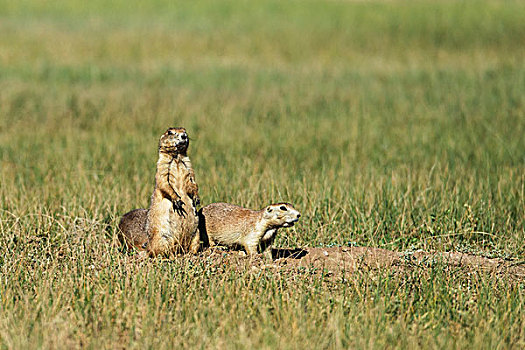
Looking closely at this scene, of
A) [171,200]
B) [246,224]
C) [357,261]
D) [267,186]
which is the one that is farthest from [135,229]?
[267,186]

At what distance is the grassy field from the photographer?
5141mm

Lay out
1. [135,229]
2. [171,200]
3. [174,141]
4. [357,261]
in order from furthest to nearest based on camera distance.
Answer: [135,229], [357,261], [171,200], [174,141]

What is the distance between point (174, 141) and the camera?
6004 mm

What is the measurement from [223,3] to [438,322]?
142 feet

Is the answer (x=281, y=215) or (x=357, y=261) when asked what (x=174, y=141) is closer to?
(x=281, y=215)

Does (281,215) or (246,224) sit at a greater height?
(281,215)

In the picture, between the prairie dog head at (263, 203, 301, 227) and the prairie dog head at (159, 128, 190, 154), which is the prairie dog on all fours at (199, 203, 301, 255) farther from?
the prairie dog head at (159, 128, 190, 154)

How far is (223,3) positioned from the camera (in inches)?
1823

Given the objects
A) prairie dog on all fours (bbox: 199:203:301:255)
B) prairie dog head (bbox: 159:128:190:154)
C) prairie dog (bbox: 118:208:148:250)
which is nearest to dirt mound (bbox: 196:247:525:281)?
prairie dog on all fours (bbox: 199:203:301:255)

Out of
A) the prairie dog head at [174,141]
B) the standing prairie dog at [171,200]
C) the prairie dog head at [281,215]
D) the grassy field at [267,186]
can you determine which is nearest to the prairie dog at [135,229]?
the grassy field at [267,186]

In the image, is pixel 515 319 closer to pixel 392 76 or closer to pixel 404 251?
pixel 404 251

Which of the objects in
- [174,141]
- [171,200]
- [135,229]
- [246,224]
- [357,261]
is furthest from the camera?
[135,229]

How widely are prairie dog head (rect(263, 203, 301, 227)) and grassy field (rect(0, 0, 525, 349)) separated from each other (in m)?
0.55

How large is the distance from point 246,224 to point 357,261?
1.12 m
